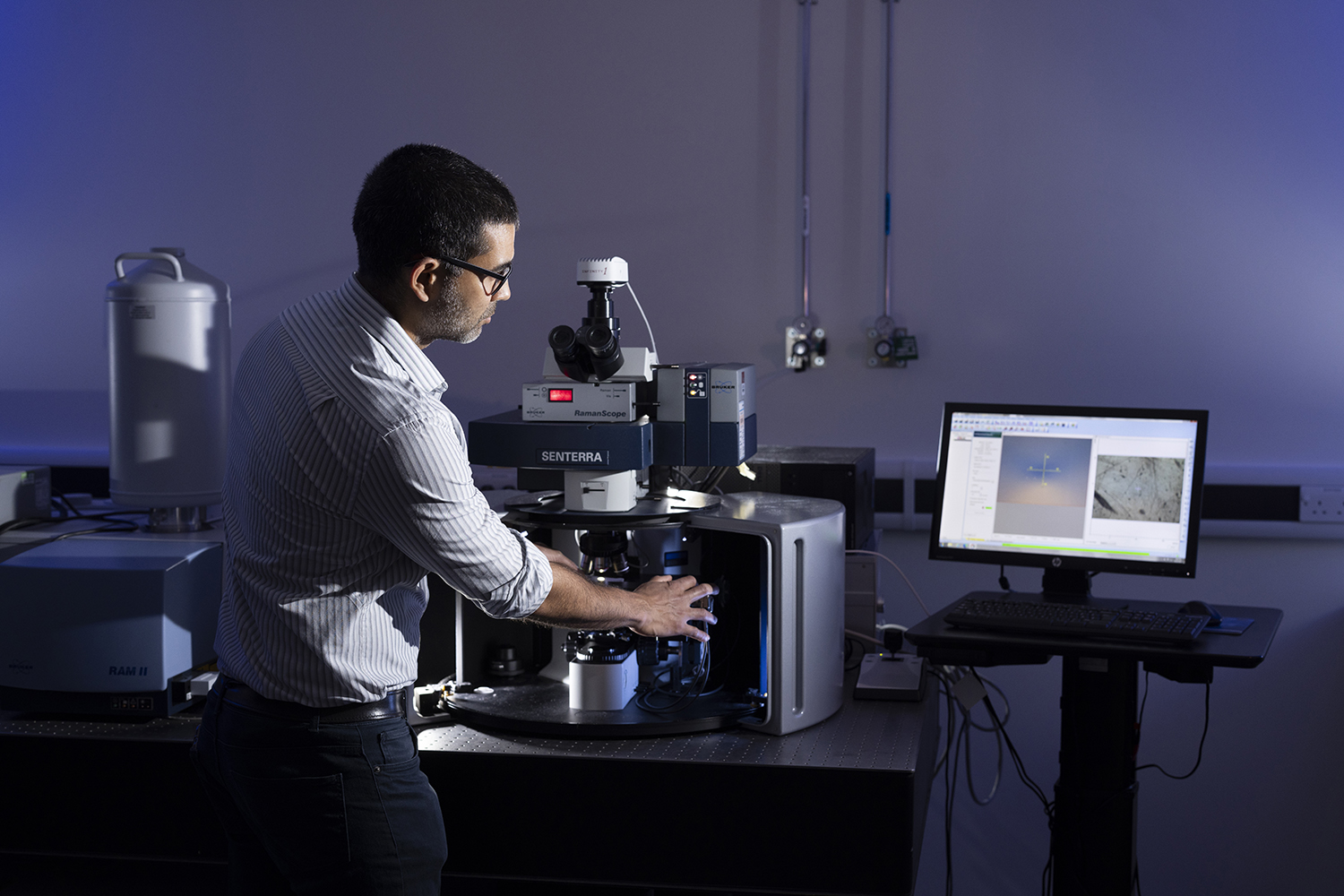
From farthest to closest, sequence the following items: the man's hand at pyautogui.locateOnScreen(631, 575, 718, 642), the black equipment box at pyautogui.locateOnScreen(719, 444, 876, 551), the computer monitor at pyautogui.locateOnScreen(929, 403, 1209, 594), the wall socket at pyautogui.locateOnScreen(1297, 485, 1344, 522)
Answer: the wall socket at pyautogui.locateOnScreen(1297, 485, 1344, 522), the black equipment box at pyautogui.locateOnScreen(719, 444, 876, 551), the computer monitor at pyautogui.locateOnScreen(929, 403, 1209, 594), the man's hand at pyautogui.locateOnScreen(631, 575, 718, 642)

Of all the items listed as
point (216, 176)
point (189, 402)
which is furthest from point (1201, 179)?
point (216, 176)

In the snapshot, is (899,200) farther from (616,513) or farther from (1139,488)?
(616,513)

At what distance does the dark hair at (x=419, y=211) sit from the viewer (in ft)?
4.32

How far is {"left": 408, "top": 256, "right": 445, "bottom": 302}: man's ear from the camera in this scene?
4.40ft

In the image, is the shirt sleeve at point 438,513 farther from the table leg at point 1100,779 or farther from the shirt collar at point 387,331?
the table leg at point 1100,779

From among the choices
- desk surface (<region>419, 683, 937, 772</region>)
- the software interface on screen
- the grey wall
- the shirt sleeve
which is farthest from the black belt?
the grey wall

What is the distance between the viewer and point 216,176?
2.84 meters

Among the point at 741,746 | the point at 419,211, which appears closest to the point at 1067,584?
the point at 741,746

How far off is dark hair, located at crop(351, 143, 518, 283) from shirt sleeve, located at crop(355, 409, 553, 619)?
21 cm

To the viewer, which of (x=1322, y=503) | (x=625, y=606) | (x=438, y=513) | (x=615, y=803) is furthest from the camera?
(x=1322, y=503)

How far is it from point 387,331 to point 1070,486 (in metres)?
1.19

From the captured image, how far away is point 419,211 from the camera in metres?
1.31

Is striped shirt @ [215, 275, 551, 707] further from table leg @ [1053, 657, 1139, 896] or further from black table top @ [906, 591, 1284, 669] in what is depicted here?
table leg @ [1053, 657, 1139, 896]

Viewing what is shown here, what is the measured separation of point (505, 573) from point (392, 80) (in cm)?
181
